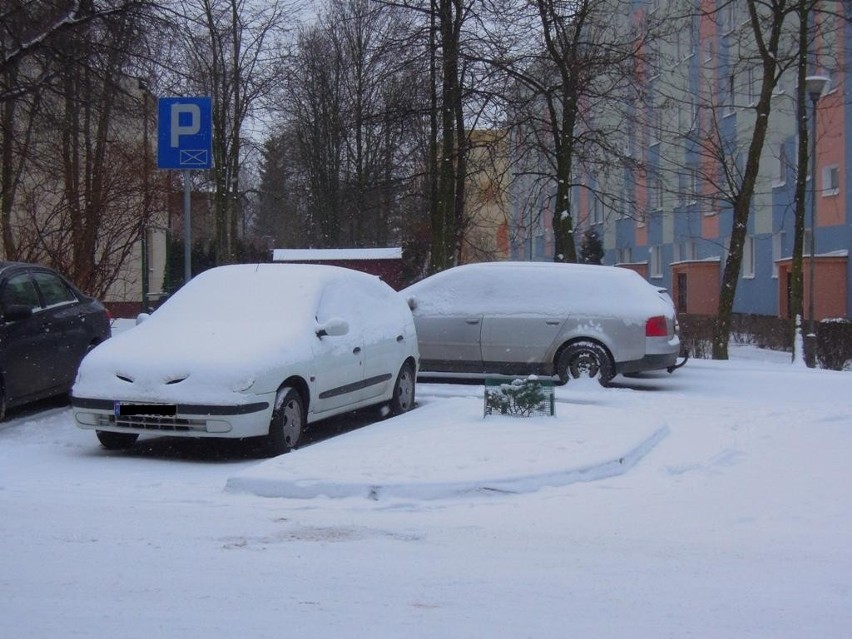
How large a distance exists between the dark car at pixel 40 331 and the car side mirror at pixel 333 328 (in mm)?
3006

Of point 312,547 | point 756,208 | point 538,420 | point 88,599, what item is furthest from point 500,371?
point 756,208

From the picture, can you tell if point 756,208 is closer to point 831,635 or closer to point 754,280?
point 754,280

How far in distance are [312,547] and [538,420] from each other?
4281 mm

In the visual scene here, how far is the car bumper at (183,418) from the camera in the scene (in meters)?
8.31

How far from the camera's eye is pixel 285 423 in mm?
8812

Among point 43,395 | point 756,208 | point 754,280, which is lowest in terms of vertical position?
point 43,395

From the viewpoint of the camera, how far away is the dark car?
10070 mm

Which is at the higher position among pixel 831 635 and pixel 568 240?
pixel 568 240

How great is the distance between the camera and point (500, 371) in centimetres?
1417

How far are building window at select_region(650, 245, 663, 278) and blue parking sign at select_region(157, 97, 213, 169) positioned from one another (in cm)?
3505

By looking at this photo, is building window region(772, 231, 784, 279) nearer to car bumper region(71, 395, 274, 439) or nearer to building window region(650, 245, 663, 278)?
building window region(650, 245, 663, 278)

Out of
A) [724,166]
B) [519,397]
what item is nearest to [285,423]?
[519,397]

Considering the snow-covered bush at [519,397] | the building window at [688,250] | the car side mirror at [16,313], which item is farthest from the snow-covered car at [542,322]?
the building window at [688,250]

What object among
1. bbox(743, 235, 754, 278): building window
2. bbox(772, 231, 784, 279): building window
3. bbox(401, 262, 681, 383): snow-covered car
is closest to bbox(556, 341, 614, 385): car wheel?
bbox(401, 262, 681, 383): snow-covered car
